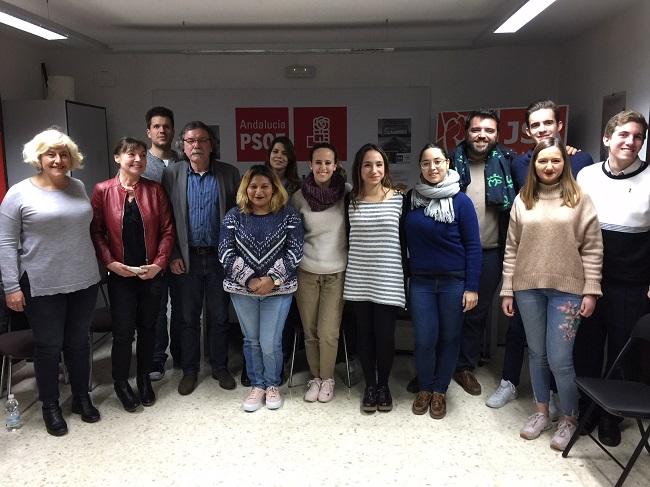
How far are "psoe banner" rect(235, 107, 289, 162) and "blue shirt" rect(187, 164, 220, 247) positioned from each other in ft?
7.98

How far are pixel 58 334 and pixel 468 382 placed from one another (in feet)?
7.65

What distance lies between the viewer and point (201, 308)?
3.11 m

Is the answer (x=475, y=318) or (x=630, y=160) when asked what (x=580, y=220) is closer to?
(x=630, y=160)

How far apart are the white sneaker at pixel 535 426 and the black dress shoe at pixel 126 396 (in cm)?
211

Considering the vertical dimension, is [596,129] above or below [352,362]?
above

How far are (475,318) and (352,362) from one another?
0.86 metres

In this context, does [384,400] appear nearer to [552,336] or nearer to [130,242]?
[552,336]

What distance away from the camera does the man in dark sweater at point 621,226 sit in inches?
90.6

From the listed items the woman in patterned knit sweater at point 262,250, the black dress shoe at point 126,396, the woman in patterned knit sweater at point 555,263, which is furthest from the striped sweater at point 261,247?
the woman in patterned knit sweater at point 555,263

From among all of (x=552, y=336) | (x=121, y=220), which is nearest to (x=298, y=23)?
(x=121, y=220)

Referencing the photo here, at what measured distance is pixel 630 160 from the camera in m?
2.33

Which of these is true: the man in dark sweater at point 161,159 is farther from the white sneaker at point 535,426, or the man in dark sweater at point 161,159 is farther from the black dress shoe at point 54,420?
the white sneaker at point 535,426

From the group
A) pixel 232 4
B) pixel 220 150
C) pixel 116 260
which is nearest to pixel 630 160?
pixel 116 260

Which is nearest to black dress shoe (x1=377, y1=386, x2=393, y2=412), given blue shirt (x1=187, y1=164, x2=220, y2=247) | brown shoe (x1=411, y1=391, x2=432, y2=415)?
brown shoe (x1=411, y1=391, x2=432, y2=415)
